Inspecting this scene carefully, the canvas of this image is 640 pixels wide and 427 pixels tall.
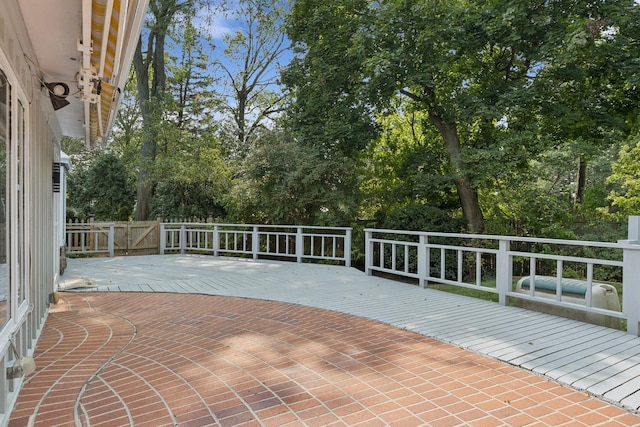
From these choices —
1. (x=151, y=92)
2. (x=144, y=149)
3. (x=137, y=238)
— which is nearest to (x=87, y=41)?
(x=137, y=238)

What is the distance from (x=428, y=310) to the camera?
16.1ft

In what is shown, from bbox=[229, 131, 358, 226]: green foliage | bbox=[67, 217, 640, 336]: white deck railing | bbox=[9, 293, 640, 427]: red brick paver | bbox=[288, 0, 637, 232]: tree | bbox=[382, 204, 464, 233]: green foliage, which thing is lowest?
bbox=[9, 293, 640, 427]: red brick paver

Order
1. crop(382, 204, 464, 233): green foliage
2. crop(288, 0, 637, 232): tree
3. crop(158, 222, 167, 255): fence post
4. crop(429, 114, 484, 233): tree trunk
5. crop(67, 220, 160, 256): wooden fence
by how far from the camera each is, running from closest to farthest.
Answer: crop(288, 0, 637, 232): tree, crop(382, 204, 464, 233): green foliage, crop(429, 114, 484, 233): tree trunk, crop(67, 220, 160, 256): wooden fence, crop(158, 222, 167, 255): fence post

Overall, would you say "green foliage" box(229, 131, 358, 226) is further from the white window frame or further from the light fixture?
the white window frame

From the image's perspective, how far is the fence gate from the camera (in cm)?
1131

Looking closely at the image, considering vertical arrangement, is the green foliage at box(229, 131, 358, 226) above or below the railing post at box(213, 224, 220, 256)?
above

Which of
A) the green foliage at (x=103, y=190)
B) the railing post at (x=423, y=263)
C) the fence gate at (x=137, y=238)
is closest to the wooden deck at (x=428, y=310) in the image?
the railing post at (x=423, y=263)

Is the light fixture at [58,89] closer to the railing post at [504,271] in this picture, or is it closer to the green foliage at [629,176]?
the railing post at [504,271]

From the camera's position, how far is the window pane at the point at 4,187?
7.64ft

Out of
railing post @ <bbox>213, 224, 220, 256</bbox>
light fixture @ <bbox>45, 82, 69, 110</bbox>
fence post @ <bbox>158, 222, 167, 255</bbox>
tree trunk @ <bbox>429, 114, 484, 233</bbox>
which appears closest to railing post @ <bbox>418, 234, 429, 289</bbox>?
tree trunk @ <bbox>429, 114, 484, 233</bbox>

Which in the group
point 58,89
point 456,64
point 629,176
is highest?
point 456,64

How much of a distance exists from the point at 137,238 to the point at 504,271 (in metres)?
9.52

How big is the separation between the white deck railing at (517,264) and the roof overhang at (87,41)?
413 centimetres

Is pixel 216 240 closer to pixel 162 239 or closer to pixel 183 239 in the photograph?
pixel 183 239
